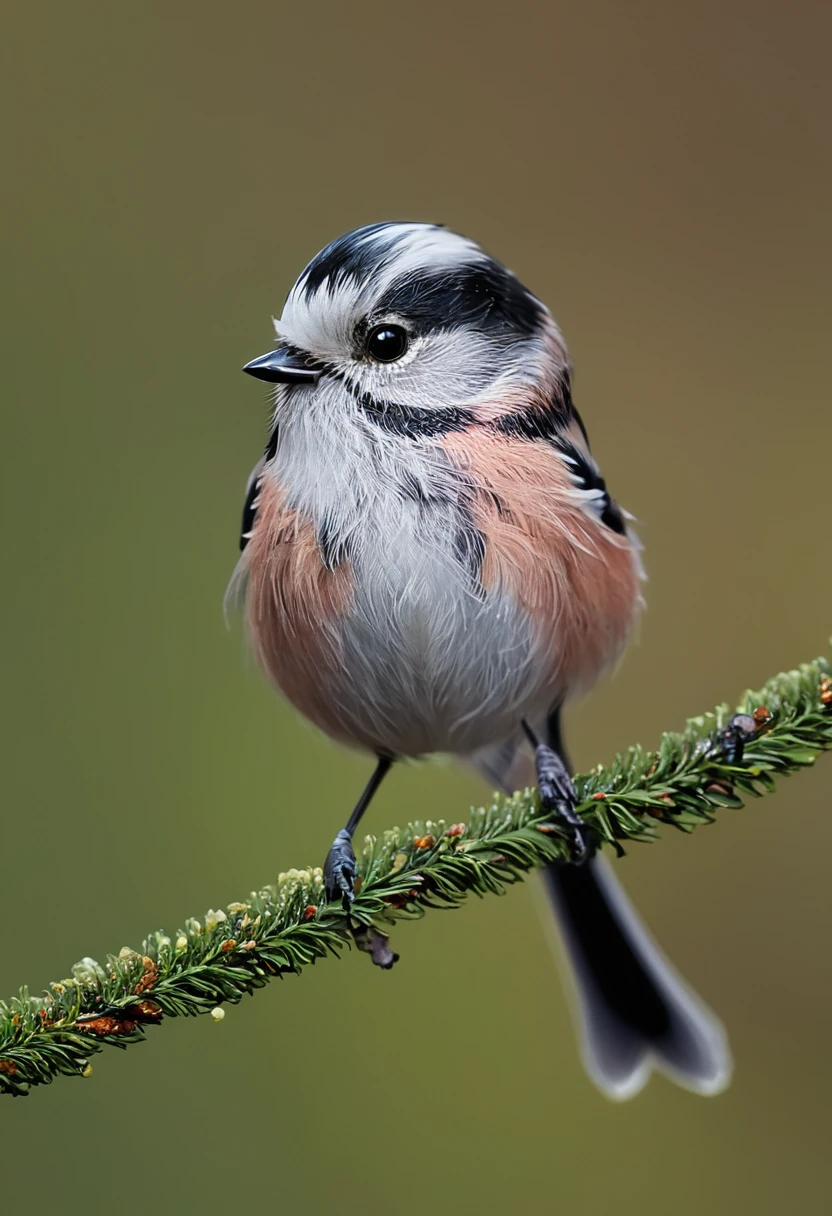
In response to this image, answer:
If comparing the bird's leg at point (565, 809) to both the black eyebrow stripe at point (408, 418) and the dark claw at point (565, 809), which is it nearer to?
the dark claw at point (565, 809)

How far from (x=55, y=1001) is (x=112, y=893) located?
3.99ft

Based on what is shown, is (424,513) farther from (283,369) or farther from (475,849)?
(475,849)

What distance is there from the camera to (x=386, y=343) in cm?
130

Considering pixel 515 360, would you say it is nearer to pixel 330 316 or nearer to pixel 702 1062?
pixel 330 316

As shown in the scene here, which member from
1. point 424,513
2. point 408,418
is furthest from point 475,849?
point 408,418

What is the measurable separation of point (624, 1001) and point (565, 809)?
554mm

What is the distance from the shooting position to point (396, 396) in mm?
1297

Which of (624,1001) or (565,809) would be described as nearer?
(565,809)

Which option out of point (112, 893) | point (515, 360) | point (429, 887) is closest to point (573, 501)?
point (515, 360)

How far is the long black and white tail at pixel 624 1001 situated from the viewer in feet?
5.27

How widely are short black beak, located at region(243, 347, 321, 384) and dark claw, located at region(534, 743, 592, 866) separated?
0.51 metres

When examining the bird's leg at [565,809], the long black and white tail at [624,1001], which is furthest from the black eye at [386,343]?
the long black and white tail at [624,1001]

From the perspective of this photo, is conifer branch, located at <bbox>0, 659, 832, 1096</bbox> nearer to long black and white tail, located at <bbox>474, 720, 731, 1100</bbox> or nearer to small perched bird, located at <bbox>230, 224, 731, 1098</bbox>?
small perched bird, located at <bbox>230, 224, 731, 1098</bbox>

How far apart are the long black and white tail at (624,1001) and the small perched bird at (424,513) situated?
0.32 meters
